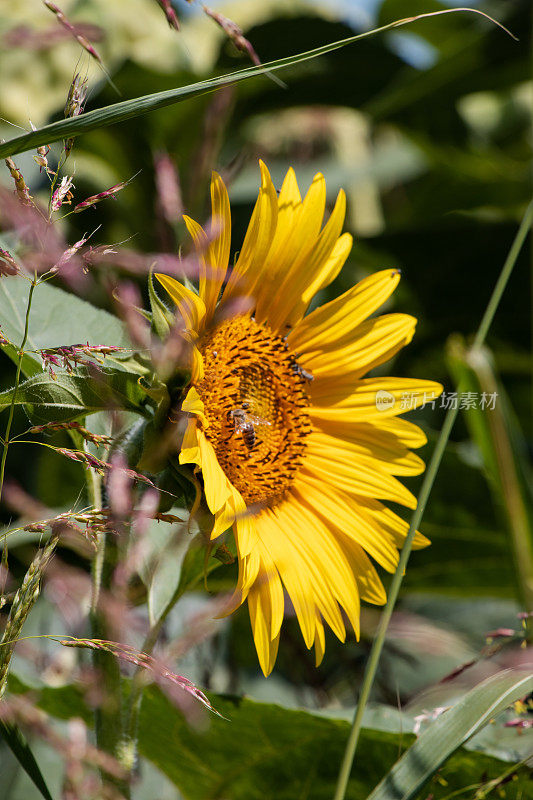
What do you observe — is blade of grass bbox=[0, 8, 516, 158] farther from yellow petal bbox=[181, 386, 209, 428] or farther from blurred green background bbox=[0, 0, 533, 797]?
blurred green background bbox=[0, 0, 533, 797]

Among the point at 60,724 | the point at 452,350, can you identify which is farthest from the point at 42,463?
the point at 452,350

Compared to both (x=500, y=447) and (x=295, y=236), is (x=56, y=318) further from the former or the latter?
(x=500, y=447)

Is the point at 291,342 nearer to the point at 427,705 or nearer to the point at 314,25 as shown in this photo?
the point at 427,705

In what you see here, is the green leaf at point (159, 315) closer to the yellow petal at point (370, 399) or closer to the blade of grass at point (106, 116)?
the blade of grass at point (106, 116)

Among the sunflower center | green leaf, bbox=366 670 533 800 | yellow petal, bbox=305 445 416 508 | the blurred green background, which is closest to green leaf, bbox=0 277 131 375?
the sunflower center

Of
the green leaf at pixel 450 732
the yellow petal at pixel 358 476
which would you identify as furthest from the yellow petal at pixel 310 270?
the green leaf at pixel 450 732

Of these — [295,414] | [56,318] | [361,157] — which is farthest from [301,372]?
[361,157]
